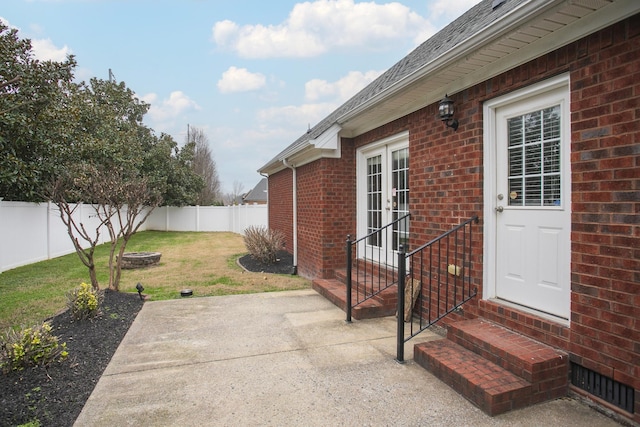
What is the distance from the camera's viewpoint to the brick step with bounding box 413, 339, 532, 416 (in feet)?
8.27

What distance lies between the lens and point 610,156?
2.46 metres

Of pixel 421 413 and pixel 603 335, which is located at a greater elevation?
pixel 603 335

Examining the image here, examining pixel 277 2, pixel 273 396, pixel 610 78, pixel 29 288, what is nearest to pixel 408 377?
pixel 273 396

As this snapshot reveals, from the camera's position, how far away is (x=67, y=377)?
3.15 meters

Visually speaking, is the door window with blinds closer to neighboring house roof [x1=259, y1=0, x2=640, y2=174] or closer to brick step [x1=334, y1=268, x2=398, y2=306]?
neighboring house roof [x1=259, y1=0, x2=640, y2=174]

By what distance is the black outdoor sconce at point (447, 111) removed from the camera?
155 inches

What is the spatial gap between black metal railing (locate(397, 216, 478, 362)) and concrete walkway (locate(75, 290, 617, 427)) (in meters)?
0.34

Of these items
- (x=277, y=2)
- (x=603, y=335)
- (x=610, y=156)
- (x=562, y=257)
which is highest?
(x=277, y=2)

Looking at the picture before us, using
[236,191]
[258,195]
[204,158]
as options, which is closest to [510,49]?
[204,158]

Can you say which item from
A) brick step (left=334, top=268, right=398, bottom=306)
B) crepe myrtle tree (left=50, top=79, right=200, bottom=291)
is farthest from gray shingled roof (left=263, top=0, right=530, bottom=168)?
crepe myrtle tree (left=50, top=79, right=200, bottom=291)

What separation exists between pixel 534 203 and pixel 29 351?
187 inches

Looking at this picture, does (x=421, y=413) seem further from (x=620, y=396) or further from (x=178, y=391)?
(x=178, y=391)

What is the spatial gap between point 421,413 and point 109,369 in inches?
114

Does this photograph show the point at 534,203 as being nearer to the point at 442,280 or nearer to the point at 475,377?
the point at 442,280
